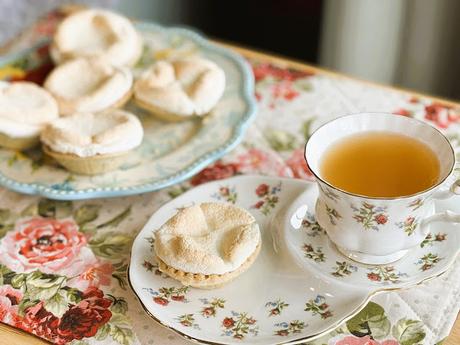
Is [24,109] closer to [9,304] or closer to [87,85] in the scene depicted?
[87,85]

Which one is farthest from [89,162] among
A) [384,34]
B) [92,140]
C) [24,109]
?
[384,34]

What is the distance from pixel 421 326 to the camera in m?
0.69

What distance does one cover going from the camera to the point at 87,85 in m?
0.97

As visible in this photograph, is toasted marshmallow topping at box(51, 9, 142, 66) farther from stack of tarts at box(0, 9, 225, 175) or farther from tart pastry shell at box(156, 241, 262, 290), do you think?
tart pastry shell at box(156, 241, 262, 290)

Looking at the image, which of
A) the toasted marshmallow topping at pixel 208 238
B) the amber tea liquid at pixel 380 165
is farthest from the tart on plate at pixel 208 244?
the amber tea liquid at pixel 380 165

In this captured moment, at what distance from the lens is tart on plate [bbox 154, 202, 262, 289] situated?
27.2 inches

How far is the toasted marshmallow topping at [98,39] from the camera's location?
1.04 meters

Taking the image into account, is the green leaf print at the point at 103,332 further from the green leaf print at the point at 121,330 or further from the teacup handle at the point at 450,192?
the teacup handle at the point at 450,192

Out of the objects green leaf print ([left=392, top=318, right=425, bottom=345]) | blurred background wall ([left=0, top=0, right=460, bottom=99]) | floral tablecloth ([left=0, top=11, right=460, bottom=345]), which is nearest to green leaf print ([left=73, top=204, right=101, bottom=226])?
floral tablecloth ([left=0, top=11, right=460, bottom=345])

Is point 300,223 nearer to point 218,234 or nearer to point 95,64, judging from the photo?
point 218,234

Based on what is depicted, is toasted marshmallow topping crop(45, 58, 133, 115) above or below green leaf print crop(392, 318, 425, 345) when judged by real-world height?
above

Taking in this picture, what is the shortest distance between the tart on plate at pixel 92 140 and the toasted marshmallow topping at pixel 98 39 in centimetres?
16

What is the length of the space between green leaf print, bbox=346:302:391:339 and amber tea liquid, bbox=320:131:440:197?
0.12 meters

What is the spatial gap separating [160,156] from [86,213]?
12cm
